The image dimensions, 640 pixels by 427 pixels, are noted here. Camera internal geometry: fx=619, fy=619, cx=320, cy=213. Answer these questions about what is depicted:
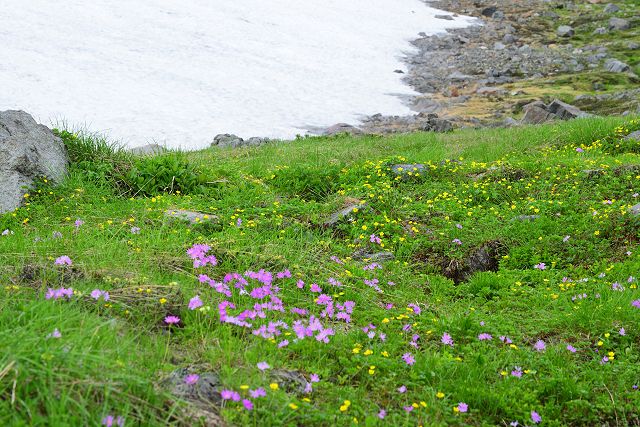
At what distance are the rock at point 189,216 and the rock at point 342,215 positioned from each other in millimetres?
1464

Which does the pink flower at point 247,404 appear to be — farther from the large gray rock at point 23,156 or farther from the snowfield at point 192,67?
the snowfield at point 192,67

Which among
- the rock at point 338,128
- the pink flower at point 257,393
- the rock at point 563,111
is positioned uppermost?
the pink flower at point 257,393

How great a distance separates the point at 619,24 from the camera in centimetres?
3919

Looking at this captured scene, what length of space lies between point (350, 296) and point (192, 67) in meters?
24.6

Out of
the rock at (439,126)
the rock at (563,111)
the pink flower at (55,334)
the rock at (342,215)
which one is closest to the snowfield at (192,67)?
the rock at (439,126)

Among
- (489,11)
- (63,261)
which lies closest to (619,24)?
(489,11)

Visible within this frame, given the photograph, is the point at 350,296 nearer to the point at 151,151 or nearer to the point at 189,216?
the point at 189,216

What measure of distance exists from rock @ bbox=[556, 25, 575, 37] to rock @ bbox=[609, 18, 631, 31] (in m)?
2.40

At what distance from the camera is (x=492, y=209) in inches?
327

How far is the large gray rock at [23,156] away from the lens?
25.2ft

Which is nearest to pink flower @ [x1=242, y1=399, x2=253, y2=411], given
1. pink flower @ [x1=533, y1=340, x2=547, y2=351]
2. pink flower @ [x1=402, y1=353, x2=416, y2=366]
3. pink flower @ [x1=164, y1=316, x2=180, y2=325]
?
pink flower @ [x1=164, y1=316, x2=180, y2=325]

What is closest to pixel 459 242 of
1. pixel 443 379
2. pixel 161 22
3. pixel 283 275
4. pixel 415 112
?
pixel 283 275

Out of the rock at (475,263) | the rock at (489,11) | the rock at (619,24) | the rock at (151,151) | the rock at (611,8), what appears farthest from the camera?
the rock at (489,11)

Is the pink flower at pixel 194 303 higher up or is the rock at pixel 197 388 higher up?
A: the rock at pixel 197 388
